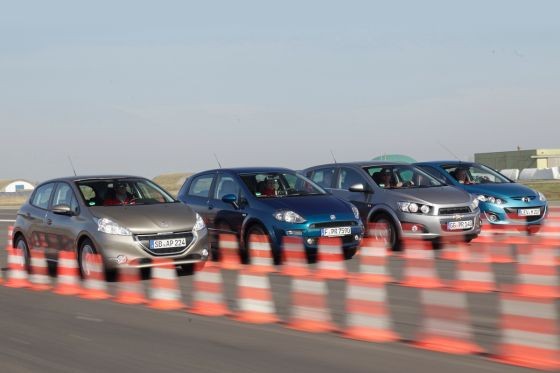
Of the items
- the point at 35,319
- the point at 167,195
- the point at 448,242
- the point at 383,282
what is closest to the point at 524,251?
the point at 448,242

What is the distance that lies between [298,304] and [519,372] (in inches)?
115

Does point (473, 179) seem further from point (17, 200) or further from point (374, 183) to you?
point (17, 200)

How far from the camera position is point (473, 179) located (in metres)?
17.9

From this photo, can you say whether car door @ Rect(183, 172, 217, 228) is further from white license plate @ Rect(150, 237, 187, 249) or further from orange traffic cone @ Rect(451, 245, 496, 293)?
orange traffic cone @ Rect(451, 245, 496, 293)

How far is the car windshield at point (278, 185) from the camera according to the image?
47.6 ft

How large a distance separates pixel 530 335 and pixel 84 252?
7.41 m

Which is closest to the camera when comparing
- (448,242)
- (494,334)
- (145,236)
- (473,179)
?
(494,334)

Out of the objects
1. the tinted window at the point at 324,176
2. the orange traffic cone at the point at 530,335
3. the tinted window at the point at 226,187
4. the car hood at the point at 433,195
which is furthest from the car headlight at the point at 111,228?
the orange traffic cone at the point at 530,335

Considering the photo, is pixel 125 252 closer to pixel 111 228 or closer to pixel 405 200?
pixel 111 228

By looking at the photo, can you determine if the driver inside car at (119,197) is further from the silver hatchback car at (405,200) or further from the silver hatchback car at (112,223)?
the silver hatchback car at (405,200)

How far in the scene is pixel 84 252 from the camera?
1240 cm

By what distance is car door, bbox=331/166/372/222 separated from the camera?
1566 centimetres

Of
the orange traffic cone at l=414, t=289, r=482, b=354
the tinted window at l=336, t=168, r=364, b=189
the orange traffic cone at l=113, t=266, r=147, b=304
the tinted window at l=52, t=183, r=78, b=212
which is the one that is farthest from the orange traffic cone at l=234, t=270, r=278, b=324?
the tinted window at l=336, t=168, r=364, b=189

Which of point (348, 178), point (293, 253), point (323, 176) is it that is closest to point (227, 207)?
point (293, 253)
